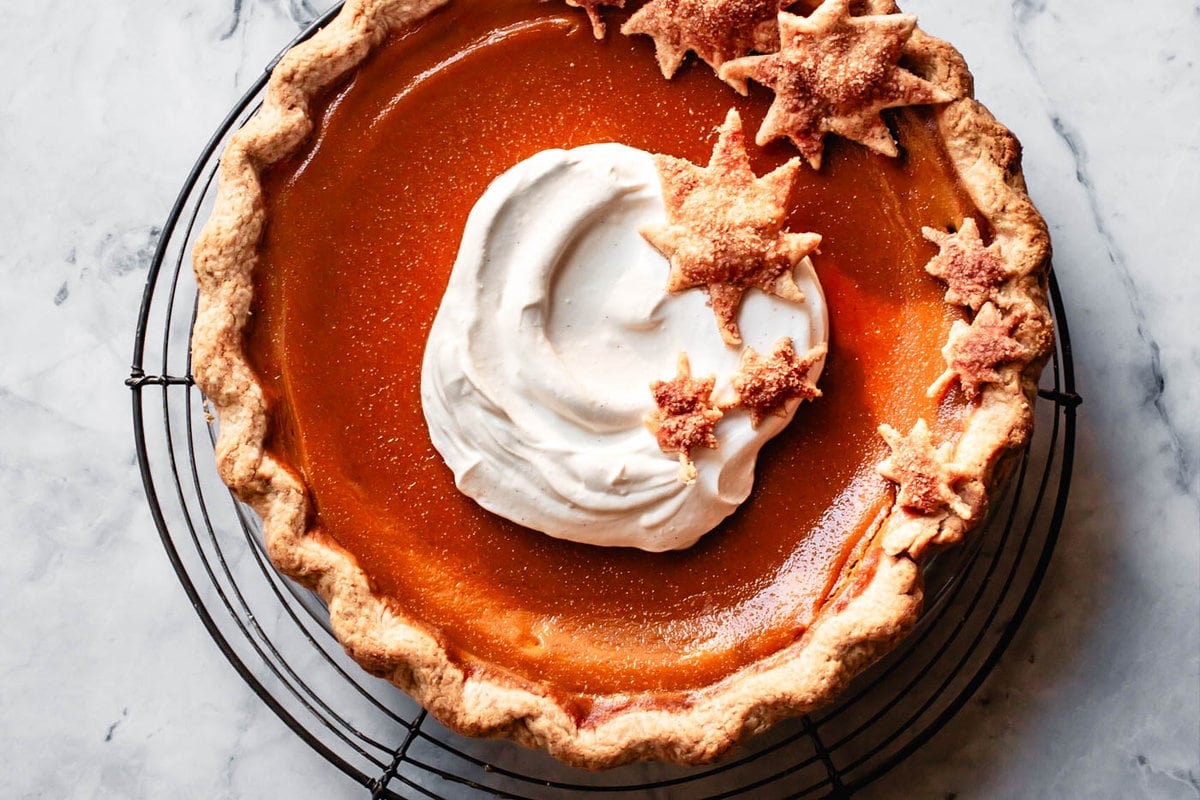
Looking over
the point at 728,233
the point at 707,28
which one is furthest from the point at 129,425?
the point at 707,28

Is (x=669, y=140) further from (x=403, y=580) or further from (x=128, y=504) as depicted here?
(x=128, y=504)

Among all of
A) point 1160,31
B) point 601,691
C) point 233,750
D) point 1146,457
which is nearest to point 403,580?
point 601,691

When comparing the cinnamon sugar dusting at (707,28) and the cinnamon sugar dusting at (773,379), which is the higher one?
the cinnamon sugar dusting at (707,28)

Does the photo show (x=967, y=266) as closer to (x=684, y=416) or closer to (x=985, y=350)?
(x=985, y=350)

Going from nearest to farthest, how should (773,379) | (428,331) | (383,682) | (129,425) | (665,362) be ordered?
(773,379), (665,362), (428,331), (383,682), (129,425)

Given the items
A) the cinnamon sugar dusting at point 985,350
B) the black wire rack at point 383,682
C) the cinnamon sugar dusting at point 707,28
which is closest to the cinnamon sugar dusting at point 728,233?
the cinnamon sugar dusting at point 707,28

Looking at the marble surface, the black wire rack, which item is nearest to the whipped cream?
the black wire rack

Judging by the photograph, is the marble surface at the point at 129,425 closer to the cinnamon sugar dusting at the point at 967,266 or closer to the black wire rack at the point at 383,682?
the black wire rack at the point at 383,682
